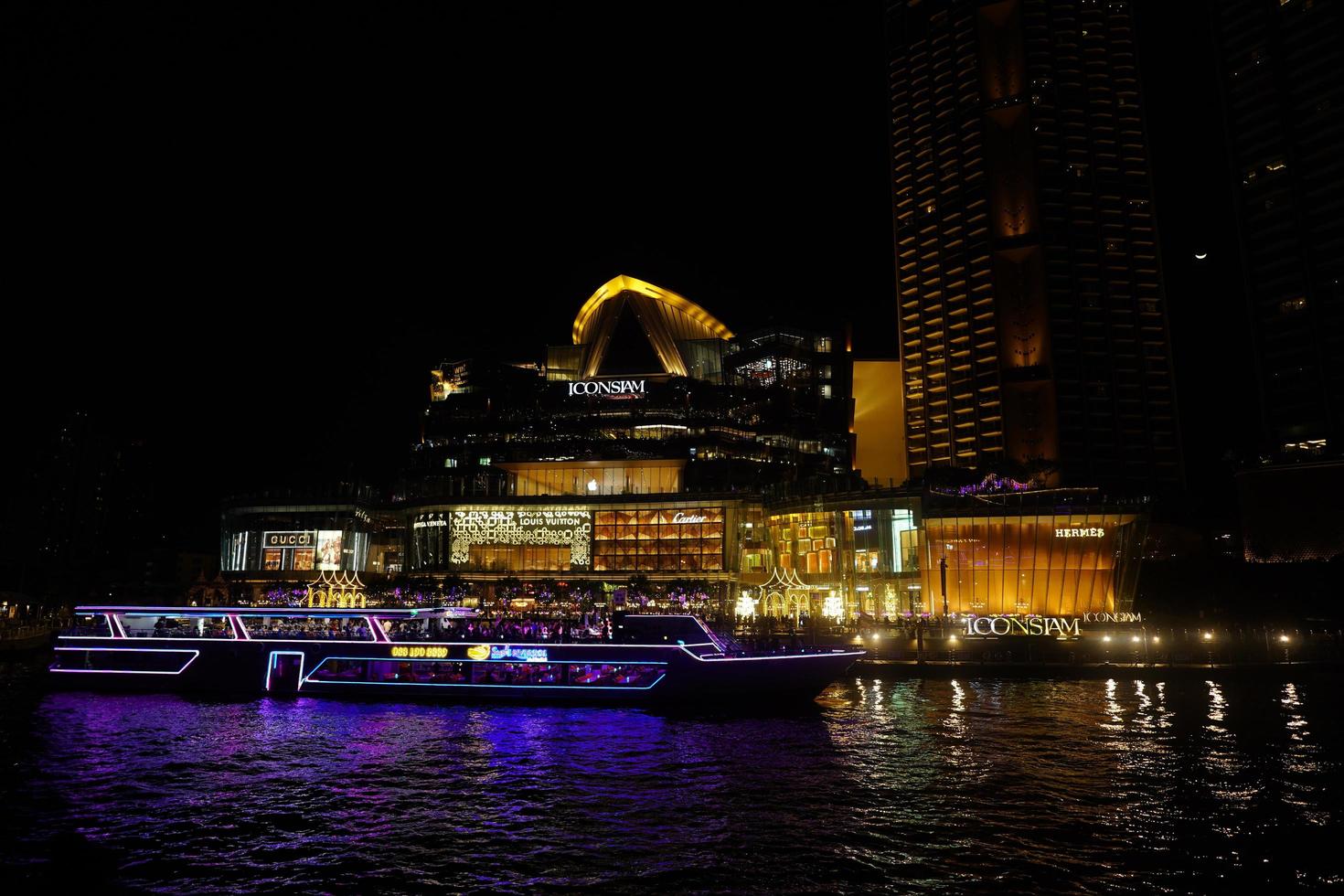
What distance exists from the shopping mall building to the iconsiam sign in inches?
8.8

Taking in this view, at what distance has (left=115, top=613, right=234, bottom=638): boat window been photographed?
41469mm

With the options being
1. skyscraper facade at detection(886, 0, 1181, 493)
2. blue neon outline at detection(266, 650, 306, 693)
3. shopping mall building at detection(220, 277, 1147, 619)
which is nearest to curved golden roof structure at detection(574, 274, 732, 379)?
shopping mall building at detection(220, 277, 1147, 619)

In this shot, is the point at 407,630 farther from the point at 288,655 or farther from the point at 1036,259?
the point at 1036,259

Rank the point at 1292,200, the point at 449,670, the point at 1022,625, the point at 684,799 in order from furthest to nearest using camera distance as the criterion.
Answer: the point at 1292,200 < the point at 1022,625 < the point at 449,670 < the point at 684,799

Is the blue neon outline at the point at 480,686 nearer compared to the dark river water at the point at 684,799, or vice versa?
the dark river water at the point at 684,799

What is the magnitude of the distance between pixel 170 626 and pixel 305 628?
6.82m

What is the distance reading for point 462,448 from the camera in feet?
351

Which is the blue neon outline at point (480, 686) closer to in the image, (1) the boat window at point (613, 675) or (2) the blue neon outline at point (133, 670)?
(1) the boat window at point (613, 675)

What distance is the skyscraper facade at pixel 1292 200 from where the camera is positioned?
9794 centimetres

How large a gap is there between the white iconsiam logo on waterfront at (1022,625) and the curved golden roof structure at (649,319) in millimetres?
69767

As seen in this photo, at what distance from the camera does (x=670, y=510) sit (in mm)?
93500

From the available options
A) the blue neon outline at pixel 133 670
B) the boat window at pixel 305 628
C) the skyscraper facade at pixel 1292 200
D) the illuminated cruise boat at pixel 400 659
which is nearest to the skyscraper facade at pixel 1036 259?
the skyscraper facade at pixel 1292 200

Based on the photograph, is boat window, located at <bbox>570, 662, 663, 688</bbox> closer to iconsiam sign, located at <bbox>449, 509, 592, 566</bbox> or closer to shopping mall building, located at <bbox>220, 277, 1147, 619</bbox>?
shopping mall building, located at <bbox>220, 277, 1147, 619</bbox>

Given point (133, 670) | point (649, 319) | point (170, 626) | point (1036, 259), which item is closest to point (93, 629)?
point (133, 670)
